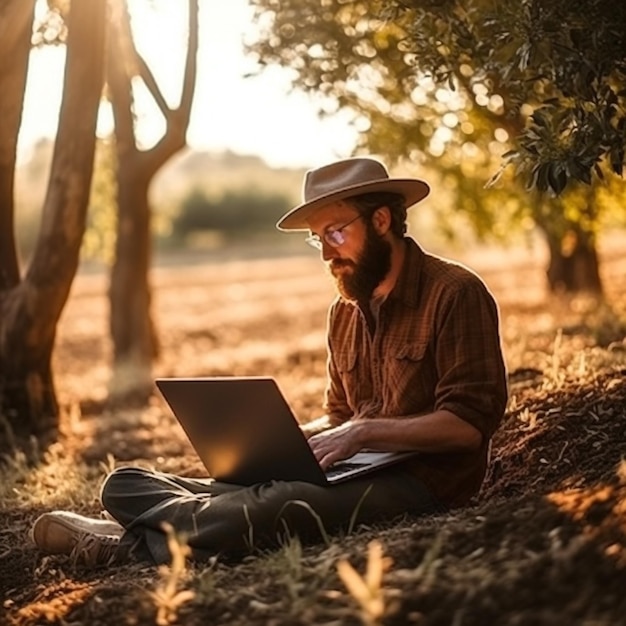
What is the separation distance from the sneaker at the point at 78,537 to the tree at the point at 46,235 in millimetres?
3829

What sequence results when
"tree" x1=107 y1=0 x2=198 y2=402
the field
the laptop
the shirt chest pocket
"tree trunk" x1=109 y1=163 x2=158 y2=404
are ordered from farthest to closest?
"tree trunk" x1=109 y1=163 x2=158 y2=404, "tree" x1=107 y1=0 x2=198 y2=402, the shirt chest pocket, the laptop, the field

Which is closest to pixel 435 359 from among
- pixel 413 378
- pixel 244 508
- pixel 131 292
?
pixel 413 378

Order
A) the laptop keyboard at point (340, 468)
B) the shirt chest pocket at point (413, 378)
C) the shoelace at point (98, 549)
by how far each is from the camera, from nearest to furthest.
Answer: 1. the laptop keyboard at point (340, 468)
2. the shirt chest pocket at point (413, 378)
3. the shoelace at point (98, 549)

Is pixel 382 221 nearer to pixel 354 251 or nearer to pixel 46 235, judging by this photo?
pixel 354 251

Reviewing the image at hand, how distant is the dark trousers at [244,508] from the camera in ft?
18.1

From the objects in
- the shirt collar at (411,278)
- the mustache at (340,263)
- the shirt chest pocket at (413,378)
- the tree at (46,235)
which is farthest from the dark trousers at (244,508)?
the tree at (46,235)

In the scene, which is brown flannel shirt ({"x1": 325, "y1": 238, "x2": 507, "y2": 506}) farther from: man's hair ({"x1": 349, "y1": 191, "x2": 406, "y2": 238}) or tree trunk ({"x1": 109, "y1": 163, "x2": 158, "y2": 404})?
tree trunk ({"x1": 109, "y1": 163, "x2": 158, "y2": 404})

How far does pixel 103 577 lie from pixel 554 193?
2.70 metres

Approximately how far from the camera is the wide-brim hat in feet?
19.3

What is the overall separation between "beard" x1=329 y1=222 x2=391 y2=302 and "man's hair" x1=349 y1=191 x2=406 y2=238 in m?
0.06

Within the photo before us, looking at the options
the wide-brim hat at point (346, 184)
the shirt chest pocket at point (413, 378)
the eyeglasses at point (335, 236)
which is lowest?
the shirt chest pocket at point (413, 378)

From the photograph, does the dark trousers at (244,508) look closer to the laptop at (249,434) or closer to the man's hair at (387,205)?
the laptop at (249,434)

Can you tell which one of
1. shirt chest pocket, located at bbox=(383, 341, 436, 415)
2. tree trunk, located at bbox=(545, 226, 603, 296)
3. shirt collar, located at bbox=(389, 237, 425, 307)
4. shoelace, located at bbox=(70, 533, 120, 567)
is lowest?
tree trunk, located at bbox=(545, 226, 603, 296)

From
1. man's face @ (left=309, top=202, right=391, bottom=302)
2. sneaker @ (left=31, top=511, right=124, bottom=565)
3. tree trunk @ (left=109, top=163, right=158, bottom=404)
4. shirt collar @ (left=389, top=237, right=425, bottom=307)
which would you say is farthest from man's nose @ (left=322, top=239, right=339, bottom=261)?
tree trunk @ (left=109, top=163, right=158, bottom=404)
